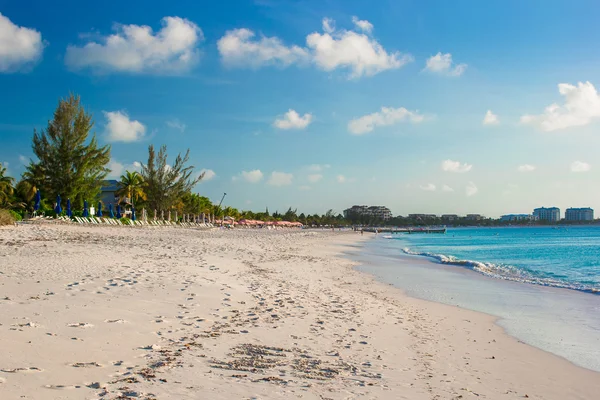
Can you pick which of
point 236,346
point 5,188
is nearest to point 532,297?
point 236,346

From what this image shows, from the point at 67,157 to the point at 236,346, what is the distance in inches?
1361

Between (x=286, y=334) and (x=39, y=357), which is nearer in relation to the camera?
(x=39, y=357)

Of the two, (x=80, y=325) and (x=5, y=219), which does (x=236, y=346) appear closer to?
(x=80, y=325)

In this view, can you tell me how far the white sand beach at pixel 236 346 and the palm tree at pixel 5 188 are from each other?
38.0 m

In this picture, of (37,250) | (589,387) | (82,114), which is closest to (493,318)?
(589,387)

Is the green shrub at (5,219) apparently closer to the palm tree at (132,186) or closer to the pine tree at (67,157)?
the pine tree at (67,157)

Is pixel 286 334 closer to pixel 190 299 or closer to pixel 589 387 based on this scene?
pixel 190 299

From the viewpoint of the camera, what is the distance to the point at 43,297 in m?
7.01

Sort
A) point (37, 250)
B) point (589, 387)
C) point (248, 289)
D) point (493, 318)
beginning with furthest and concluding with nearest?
point (37, 250), point (248, 289), point (493, 318), point (589, 387)

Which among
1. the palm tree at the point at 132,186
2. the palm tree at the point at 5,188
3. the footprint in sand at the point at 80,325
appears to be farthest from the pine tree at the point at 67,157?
the footprint in sand at the point at 80,325

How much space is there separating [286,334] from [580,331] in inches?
227

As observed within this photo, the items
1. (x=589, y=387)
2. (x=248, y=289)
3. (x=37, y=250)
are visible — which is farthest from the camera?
(x=37, y=250)

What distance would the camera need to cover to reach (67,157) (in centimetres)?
3525

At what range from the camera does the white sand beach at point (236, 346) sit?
13.8 ft
